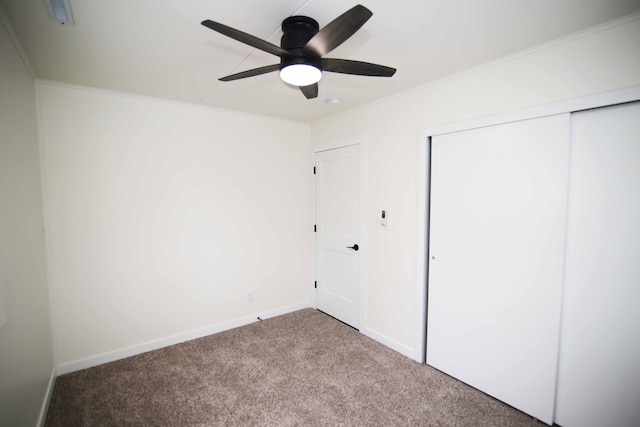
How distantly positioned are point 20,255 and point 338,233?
108 inches

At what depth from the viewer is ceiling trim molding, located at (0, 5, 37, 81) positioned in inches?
59.5

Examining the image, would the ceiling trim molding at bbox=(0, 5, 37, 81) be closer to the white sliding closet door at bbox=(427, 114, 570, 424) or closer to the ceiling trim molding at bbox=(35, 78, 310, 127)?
the ceiling trim molding at bbox=(35, 78, 310, 127)

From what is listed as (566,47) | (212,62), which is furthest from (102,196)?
(566,47)

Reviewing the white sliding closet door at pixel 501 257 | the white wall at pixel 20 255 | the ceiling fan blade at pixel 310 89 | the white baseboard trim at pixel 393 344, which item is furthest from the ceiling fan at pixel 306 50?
the white baseboard trim at pixel 393 344

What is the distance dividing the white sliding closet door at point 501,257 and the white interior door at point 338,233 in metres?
0.95

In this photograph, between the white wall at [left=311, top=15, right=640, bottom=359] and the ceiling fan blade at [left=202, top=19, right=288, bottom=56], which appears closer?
the ceiling fan blade at [left=202, top=19, right=288, bottom=56]

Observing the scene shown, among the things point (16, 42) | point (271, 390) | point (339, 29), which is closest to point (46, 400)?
point (271, 390)

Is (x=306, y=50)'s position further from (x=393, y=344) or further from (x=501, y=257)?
(x=393, y=344)

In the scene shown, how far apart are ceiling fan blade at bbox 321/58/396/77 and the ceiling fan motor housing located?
99 mm

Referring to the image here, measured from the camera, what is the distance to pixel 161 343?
296cm

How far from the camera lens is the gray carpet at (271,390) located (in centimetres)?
200

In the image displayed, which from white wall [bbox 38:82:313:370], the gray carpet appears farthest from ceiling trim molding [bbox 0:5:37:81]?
the gray carpet

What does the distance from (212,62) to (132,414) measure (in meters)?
2.59

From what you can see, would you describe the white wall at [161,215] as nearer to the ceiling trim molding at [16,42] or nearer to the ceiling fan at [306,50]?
the ceiling trim molding at [16,42]
